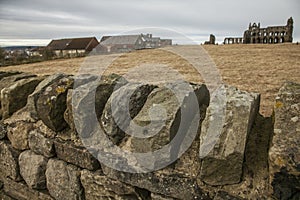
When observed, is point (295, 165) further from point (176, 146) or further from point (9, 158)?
point (9, 158)

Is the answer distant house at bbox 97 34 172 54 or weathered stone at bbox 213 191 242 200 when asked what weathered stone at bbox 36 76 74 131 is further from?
distant house at bbox 97 34 172 54

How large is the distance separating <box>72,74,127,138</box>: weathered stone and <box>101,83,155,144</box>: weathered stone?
11 cm

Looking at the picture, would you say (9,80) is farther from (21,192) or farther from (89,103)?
(89,103)

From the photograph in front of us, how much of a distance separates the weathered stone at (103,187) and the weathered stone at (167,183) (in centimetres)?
8

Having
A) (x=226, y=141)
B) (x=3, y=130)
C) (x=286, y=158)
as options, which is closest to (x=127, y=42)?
(x=3, y=130)

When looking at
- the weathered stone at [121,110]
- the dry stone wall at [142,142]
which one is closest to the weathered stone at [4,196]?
the dry stone wall at [142,142]

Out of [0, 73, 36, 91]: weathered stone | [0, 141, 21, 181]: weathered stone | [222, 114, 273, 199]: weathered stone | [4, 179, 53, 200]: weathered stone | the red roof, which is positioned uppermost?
the red roof

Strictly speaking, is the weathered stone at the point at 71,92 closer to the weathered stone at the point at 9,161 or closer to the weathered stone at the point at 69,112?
the weathered stone at the point at 69,112

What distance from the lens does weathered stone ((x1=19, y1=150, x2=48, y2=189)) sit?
2408mm

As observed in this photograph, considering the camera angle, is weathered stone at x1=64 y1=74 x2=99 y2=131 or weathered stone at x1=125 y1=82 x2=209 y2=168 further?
weathered stone at x1=64 y1=74 x2=99 y2=131

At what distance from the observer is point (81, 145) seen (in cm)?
211

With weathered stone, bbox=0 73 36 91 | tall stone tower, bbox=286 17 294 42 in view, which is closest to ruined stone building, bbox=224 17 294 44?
tall stone tower, bbox=286 17 294 42

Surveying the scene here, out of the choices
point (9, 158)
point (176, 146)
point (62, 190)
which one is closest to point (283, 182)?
point (176, 146)

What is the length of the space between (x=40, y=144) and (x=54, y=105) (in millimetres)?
390
